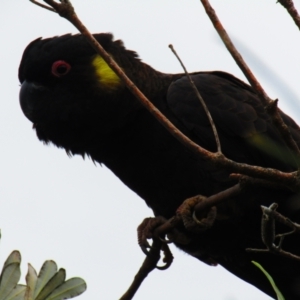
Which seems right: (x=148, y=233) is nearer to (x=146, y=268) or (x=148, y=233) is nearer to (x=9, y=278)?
(x=146, y=268)

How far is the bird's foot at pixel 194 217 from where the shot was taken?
3.51 metres

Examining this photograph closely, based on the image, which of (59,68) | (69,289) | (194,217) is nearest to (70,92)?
(59,68)

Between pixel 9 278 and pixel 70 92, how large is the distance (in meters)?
2.24

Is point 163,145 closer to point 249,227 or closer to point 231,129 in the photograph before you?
point 231,129

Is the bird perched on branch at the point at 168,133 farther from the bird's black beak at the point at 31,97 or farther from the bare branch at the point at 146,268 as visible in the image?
the bare branch at the point at 146,268

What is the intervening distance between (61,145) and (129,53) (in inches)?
31.9

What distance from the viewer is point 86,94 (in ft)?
13.8

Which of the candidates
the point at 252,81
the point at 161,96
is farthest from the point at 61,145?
the point at 252,81

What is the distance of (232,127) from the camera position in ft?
12.8

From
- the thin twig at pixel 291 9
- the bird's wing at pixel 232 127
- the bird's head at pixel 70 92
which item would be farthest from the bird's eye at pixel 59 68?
the thin twig at pixel 291 9

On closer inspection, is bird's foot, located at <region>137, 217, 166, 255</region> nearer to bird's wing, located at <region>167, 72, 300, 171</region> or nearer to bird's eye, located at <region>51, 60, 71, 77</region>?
bird's wing, located at <region>167, 72, 300, 171</region>

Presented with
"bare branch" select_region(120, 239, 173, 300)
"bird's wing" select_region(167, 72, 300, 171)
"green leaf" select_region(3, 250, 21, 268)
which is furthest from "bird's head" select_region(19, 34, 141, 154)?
"green leaf" select_region(3, 250, 21, 268)

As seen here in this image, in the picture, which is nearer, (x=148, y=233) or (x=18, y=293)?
(x=18, y=293)

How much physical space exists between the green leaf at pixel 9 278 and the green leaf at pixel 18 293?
0.5 inches
